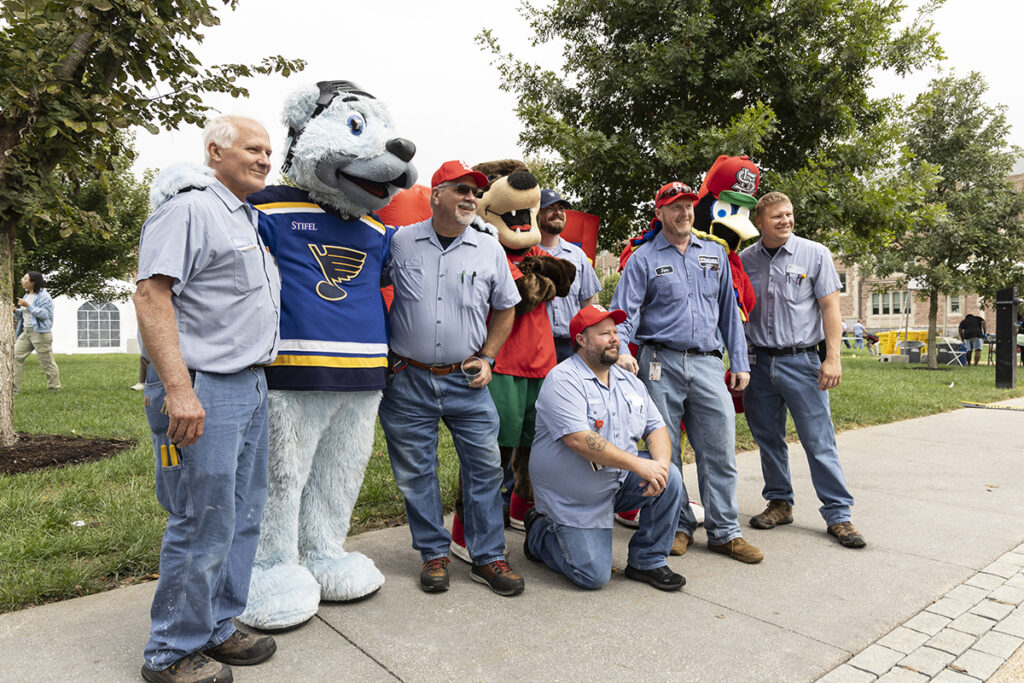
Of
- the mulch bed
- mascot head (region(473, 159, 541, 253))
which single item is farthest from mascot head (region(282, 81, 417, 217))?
the mulch bed

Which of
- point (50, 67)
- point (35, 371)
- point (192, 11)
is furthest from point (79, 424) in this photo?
point (35, 371)

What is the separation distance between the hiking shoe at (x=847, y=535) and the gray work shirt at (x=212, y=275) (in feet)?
11.1

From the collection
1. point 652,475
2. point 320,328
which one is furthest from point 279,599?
point 652,475

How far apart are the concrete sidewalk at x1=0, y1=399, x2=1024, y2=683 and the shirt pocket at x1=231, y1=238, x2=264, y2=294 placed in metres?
1.39

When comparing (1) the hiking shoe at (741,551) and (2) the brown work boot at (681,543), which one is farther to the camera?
(2) the brown work boot at (681,543)

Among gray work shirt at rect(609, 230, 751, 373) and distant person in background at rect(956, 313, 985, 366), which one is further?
distant person in background at rect(956, 313, 985, 366)

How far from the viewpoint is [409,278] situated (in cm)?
338

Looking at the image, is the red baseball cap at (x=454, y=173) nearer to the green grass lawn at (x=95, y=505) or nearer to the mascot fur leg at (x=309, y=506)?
the mascot fur leg at (x=309, y=506)

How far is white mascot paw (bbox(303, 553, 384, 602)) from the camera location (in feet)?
10.3

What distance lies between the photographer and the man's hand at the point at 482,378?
3414 mm

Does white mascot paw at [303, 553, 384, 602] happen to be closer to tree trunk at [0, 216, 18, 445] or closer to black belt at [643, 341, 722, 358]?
black belt at [643, 341, 722, 358]

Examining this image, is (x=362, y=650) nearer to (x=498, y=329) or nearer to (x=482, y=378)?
(x=482, y=378)

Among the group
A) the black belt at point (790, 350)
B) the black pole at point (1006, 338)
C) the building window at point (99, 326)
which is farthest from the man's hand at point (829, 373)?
the building window at point (99, 326)

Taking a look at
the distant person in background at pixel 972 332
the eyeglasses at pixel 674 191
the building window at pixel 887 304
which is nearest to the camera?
the eyeglasses at pixel 674 191
